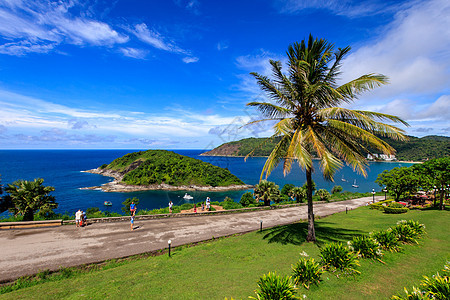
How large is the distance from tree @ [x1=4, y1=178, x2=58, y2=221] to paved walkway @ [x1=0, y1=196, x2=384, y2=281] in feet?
7.17

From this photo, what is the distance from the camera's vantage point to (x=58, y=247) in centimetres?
1009

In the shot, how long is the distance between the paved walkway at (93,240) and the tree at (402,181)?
2033 centimetres

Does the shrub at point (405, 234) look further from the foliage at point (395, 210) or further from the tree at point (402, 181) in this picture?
the tree at point (402, 181)

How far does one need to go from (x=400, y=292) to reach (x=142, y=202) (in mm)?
63337

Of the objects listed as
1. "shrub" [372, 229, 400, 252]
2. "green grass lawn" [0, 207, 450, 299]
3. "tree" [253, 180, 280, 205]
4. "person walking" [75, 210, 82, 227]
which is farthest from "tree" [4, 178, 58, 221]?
"tree" [253, 180, 280, 205]

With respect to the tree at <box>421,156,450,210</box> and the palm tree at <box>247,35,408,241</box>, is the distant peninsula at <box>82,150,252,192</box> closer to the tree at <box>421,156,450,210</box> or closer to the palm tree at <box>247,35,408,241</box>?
the tree at <box>421,156,450,210</box>

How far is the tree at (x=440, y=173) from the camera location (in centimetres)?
1808

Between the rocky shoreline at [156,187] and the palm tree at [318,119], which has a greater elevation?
the palm tree at [318,119]

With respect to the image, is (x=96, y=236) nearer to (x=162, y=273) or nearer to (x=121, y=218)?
(x=121, y=218)

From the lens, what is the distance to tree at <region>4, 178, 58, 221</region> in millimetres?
13773

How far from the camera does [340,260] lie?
6297mm

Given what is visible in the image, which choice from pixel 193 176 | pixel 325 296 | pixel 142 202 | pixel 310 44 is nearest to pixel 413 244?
pixel 325 296

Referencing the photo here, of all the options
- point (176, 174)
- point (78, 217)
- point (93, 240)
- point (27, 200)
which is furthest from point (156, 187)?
point (93, 240)

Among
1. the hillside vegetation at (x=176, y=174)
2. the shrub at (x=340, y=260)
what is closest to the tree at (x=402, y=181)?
the shrub at (x=340, y=260)
